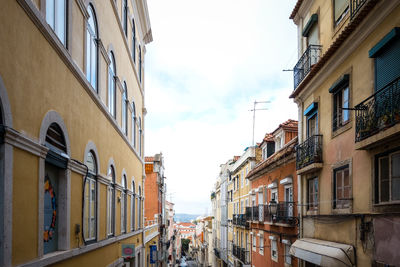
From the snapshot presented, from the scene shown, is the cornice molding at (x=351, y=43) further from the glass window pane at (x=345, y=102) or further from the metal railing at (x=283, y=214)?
the metal railing at (x=283, y=214)

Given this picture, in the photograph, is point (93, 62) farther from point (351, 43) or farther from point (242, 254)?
point (242, 254)

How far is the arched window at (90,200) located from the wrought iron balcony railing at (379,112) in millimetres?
6828

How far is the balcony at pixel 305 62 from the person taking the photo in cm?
1477

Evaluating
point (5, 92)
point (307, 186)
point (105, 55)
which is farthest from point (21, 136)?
point (307, 186)

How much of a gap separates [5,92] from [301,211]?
42.7ft

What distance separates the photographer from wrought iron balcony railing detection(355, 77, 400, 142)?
8656mm

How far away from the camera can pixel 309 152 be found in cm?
1468

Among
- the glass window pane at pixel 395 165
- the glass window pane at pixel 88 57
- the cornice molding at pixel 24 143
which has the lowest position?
the glass window pane at pixel 395 165

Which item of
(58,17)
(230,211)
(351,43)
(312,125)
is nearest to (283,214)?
Result: (312,125)

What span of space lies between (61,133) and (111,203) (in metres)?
6.34

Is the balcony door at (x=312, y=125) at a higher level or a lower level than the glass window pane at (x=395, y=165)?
higher

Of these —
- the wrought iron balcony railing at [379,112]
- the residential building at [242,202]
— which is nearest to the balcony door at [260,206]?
the residential building at [242,202]

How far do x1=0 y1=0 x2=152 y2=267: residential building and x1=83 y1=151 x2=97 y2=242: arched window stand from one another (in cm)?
3

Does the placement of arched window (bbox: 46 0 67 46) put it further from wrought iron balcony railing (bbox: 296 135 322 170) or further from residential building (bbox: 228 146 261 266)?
residential building (bbox: 228 146 261 266)
